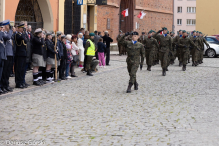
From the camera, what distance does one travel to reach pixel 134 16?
43.6m

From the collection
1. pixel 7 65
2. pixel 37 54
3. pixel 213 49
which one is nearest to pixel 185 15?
pixel 213 49

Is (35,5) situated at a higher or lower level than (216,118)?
higher

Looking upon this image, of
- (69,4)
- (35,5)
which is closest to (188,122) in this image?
(35,5)

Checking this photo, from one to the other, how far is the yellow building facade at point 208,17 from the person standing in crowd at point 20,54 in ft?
199

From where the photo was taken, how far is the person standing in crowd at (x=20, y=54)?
12586 mm

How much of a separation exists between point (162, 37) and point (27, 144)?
12.6m

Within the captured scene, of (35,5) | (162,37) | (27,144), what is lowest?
(27,144)

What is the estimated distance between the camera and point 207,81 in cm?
1514

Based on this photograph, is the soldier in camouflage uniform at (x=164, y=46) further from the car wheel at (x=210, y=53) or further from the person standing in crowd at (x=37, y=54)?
the car wheel at (x=210, y=53)

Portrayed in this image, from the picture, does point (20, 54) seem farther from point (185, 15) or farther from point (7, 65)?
point (185, 15)

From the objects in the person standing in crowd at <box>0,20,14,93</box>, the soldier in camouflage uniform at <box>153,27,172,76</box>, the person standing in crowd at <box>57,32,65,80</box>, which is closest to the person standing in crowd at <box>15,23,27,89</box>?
the person standing in crowd at <box>0,20,14,93</box>

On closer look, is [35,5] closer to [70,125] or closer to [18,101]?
[18,101]

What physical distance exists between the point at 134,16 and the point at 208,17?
30797mm

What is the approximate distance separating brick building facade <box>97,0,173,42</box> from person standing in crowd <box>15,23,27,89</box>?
74.7ft
